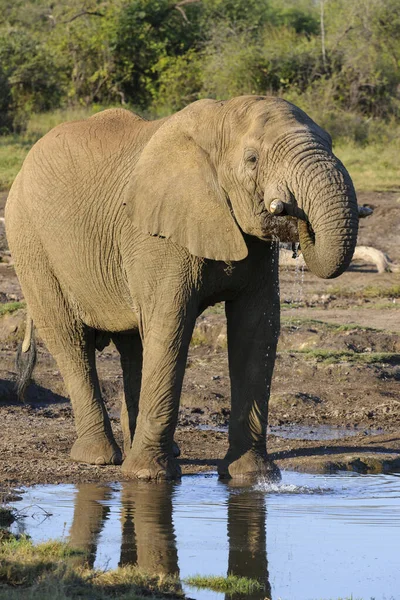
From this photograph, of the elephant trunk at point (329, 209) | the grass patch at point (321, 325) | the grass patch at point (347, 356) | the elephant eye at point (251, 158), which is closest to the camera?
the elephant trunk at point (329, 209)

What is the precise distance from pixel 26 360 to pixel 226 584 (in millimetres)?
4056

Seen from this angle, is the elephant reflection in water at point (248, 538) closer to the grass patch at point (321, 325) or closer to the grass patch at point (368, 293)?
the grass patch at point (321, 325)

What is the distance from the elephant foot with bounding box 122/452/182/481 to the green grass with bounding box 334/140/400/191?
11.2m

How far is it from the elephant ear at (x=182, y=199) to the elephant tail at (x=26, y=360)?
71.9 inches

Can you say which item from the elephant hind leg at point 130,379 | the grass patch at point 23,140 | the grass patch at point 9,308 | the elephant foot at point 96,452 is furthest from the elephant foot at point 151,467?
the grass patch at point 23,140

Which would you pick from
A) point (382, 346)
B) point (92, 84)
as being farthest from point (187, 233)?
point (92, 84)

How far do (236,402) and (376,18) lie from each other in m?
20.3

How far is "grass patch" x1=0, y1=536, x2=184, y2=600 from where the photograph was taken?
14.1ft

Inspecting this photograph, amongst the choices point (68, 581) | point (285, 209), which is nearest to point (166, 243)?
point (285, 209)

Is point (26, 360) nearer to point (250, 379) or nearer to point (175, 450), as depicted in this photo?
point (175, 450)

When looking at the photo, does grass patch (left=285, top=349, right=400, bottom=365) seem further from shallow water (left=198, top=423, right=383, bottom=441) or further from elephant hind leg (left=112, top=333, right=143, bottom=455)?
elephant hind leg (left=112, top=333, right=143, bottom=455)

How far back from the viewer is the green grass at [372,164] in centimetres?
1783

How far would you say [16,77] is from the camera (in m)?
23.5

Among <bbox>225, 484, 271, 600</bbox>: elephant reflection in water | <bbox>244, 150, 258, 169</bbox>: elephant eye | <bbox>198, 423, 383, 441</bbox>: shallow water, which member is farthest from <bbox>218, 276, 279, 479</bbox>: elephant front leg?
<bbox>198, 423, 383, 441</bbox>: shallow water
